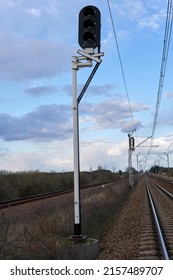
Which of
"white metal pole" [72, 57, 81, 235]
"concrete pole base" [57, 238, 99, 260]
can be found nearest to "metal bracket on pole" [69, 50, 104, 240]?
"white metal pole" [72, 57, 81, 235]

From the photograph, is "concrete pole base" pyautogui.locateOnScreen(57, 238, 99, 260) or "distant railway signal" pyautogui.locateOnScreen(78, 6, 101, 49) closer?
"concrete pole base" pyautogui.locateOnScreen(57, 238, 99, 260)

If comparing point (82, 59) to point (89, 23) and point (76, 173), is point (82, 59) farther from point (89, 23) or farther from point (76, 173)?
point (76, 173)

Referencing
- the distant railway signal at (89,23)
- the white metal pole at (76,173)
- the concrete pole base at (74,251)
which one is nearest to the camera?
the concrete pole base at (74,251)

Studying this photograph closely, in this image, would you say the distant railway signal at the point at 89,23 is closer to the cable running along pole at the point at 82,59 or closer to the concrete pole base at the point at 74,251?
the cable running along pole at the point at 82,59

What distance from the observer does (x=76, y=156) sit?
1150cm

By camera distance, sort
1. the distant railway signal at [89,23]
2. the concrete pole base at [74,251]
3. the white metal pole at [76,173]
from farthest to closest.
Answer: the white metal pole at [76,173]
the distant railway signal at [89,23]
the concrete pole base at [74,251]

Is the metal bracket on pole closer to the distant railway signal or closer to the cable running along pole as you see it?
the cable running along pole

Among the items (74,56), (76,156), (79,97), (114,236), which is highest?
(74,56)

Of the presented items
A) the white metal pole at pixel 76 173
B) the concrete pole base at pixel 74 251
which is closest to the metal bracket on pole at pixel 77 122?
the white metal pole at pixel 76 173

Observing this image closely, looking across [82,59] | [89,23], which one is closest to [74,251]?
[82,59]
